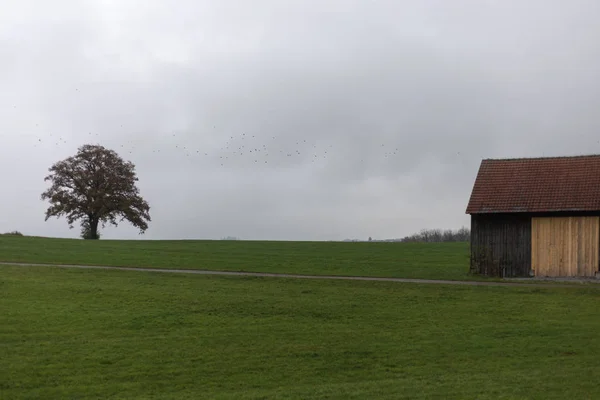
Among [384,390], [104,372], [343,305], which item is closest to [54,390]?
[104,372]

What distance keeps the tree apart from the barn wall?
43.8 meters

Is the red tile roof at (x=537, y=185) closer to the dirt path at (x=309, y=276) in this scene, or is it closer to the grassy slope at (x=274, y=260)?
the grassy slope at (x=274, y=260)

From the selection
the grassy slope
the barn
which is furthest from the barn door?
the grassy slope

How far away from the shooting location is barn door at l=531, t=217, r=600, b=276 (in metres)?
29.8

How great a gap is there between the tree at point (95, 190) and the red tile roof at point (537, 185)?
43.5m

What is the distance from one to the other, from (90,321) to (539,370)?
1217cm

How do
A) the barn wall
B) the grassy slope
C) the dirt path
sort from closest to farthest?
the dirt path < the barn wall < the grassy slope

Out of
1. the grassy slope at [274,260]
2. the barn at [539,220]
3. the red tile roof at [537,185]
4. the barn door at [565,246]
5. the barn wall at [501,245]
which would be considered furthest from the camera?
the grassy slope at [274,260]

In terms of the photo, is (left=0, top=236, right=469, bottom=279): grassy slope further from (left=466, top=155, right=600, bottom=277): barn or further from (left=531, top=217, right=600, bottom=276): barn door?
(left=531, top=217, right=600, bottom=276): barn door

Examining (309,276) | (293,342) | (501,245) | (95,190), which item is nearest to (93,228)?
(95,190)

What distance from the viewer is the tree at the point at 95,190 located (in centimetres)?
6531

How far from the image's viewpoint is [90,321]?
1786 cm

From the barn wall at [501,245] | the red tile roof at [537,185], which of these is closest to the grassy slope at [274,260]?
the barn wall at [501,245]

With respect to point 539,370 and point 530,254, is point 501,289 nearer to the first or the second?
point 530,254
